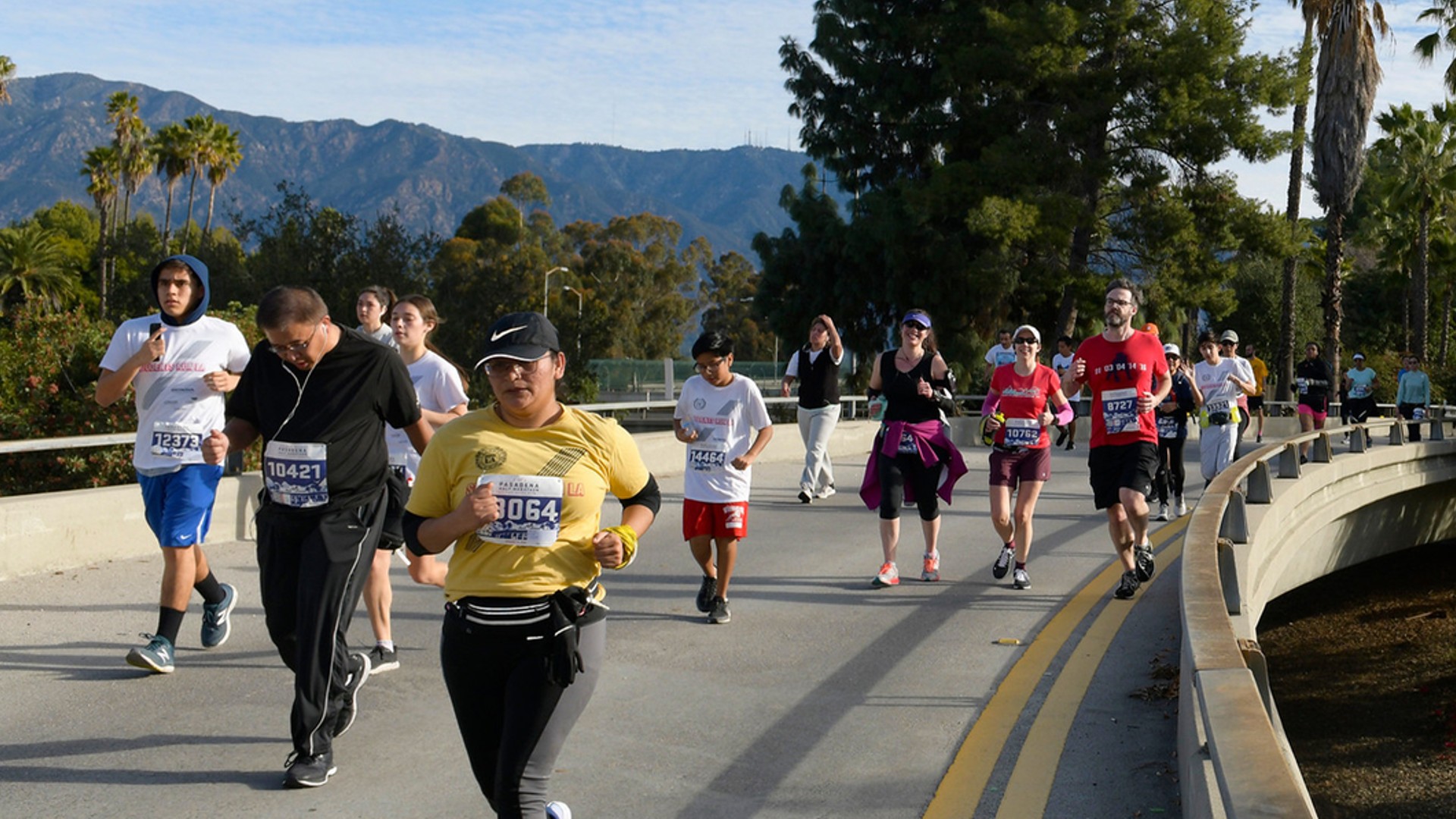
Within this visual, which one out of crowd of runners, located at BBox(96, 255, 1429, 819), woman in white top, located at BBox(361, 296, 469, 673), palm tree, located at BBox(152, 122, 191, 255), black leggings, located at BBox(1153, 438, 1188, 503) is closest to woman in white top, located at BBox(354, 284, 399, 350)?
crowd of runners, located at BBox(96, 255, 1429, 819)

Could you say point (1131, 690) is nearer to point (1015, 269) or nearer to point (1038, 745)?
point (1038, 745)

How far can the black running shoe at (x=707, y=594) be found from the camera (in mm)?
9242

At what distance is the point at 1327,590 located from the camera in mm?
31016

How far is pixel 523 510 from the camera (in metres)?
4.20

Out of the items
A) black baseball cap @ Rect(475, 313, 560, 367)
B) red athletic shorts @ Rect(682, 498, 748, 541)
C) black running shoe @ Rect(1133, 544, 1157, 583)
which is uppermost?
black baseball cap @ Rect(475, 313, 560, 367)

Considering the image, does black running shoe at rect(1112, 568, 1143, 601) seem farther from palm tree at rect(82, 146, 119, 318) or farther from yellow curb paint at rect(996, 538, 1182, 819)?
palm tree at rect(82, 146, 119, 318)

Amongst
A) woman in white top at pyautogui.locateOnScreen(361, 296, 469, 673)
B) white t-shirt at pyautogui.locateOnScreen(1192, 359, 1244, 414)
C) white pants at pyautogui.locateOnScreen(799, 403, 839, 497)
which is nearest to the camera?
woman in white top at pyautogui.locateOnScreen(361, 296, 469, 673)

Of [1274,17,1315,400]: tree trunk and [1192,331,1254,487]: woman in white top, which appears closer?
[1192,331,1254,487]: woman in white top

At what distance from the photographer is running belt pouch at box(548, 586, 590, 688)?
4.09 m

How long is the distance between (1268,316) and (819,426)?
55.6 metres

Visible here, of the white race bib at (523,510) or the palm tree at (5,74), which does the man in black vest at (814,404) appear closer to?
the white race bib at (523,510)

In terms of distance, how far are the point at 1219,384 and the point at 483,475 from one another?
12.5 m

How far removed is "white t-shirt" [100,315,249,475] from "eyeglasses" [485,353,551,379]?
363cm

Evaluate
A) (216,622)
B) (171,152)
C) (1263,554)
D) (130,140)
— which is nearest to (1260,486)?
(1263,554)
